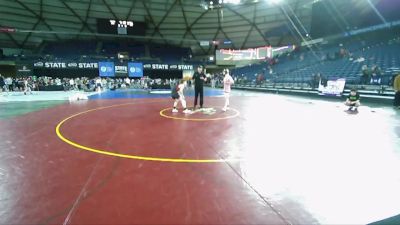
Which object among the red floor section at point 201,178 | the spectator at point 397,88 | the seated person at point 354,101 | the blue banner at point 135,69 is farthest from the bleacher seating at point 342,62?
the blue banner at point 135,69

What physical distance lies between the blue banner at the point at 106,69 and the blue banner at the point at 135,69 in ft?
8.61

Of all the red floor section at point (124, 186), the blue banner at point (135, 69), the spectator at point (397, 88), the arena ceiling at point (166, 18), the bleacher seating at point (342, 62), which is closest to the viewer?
the red floor section at point (124, 186)

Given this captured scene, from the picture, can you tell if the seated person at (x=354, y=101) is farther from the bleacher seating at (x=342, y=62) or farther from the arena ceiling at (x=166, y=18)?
the arena ceiling at (x=166, y=18)

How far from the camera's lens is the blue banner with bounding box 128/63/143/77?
42344 millimetres

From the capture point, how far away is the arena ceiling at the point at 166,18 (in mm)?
38031

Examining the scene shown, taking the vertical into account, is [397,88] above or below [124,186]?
above

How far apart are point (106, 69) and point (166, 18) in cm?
1299

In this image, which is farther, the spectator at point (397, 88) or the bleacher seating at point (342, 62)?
the bleacher seating at point (342, 62)

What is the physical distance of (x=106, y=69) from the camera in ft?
134

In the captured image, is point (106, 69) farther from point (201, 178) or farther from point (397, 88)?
point (201, 178)

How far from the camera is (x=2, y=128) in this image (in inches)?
309

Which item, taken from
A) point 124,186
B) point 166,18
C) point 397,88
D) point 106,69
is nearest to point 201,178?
point 124,186

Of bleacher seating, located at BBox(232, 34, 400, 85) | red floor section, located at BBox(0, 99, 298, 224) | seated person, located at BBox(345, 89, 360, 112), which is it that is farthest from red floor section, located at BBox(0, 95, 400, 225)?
bleacher seating, located at BBox(232, 34, 400, 85)

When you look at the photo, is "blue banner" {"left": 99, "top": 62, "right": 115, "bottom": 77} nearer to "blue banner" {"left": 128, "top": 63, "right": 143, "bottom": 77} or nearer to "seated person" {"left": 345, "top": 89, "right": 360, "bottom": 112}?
"blue banner" {"left": 128, "top": 63, "right": 143, "bottom": 77}
